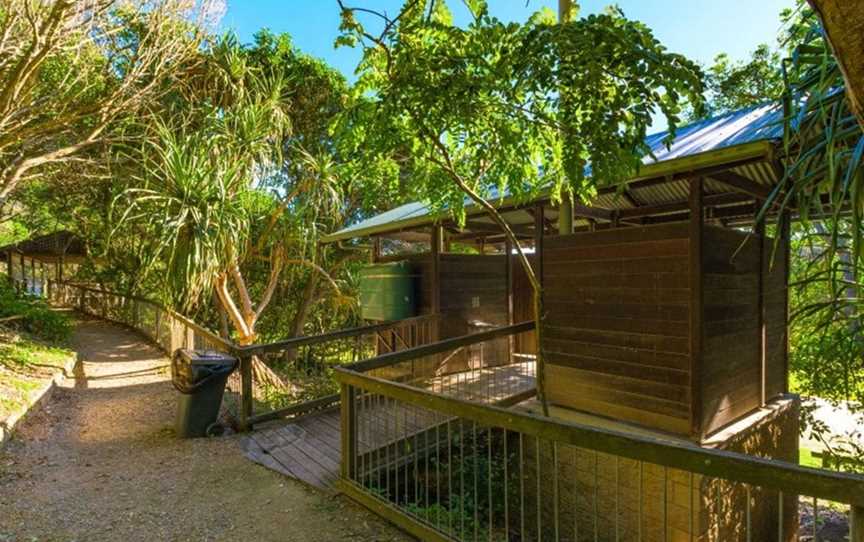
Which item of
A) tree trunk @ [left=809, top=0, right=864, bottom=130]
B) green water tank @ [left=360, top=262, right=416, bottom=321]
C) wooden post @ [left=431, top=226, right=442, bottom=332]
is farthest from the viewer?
green water tank @ [left=360, top=262, right=416, bottom=321]

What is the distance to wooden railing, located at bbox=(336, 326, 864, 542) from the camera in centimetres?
156

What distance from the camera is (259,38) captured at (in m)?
10.7

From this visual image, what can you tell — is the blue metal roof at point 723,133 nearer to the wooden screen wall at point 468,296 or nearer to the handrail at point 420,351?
the handrail at point 420,351

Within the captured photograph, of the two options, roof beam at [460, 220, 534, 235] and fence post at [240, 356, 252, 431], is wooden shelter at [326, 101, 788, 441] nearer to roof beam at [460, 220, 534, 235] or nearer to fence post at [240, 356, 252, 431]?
roof beam at [460, 220, 534, 235]

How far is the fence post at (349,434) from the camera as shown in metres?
3.28

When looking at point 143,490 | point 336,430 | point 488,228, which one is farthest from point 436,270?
point 143,490

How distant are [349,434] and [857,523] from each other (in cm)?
277

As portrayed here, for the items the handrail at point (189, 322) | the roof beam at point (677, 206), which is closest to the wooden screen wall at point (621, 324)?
the roof beam at point (677, 206)

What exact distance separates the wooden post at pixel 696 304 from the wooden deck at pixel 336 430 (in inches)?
74.6

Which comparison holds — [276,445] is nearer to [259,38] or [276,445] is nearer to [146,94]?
[146,94]

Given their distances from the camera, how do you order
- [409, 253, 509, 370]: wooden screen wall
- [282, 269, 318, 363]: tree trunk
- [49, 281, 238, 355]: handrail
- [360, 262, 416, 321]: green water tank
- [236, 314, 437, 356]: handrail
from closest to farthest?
[236, 314, 437, 356]: handrail, [49, 281, 238, 355]: handrail, [409, 253, 509, 370]: wooden screen wall, [360, 262, 416, 321]: green water tank, [282, 269, 318, 363]: tree trunk

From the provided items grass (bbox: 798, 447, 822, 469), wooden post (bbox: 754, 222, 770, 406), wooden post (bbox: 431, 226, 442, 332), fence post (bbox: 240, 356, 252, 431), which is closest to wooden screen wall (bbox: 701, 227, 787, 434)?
wooden post (bbox: 754, 222, 770, 406)

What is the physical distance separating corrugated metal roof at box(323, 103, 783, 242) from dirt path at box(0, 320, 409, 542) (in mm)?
3174

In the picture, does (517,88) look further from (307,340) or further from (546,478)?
(546,478)
